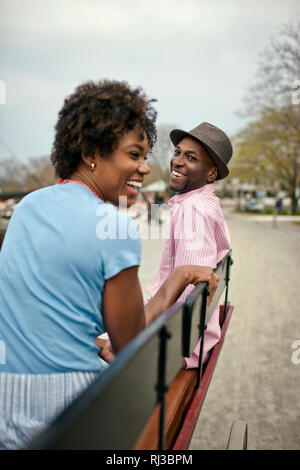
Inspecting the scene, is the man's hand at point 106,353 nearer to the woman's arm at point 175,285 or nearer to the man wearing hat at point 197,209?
the woman's arm at point 175,285

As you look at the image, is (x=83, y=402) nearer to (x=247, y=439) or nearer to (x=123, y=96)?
(x=123, y=96)

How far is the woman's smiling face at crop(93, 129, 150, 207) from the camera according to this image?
1.55 metres

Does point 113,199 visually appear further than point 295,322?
No

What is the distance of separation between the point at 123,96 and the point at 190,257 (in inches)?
36.7

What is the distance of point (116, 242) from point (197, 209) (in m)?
0.94

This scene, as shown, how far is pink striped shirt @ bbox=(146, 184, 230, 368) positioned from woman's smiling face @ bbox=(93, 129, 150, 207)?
0.59 meters

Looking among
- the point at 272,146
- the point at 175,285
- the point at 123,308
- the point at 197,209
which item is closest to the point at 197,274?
the point at 175,285

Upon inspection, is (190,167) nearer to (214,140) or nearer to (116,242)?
(214,140)

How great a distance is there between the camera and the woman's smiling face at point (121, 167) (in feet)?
5.10

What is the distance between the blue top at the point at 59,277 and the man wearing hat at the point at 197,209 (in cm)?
79

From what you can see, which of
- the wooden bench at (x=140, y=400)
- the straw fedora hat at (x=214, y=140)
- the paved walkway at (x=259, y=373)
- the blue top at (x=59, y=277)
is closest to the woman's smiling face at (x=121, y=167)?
the blue top at (x=59, y=277)

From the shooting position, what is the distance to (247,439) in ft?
9.64

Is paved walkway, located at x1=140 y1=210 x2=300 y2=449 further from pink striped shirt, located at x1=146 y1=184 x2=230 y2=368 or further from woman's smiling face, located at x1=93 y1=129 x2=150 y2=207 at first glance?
woman's smiling face, located at x1=93 y1=129 x2=150 y2=207
